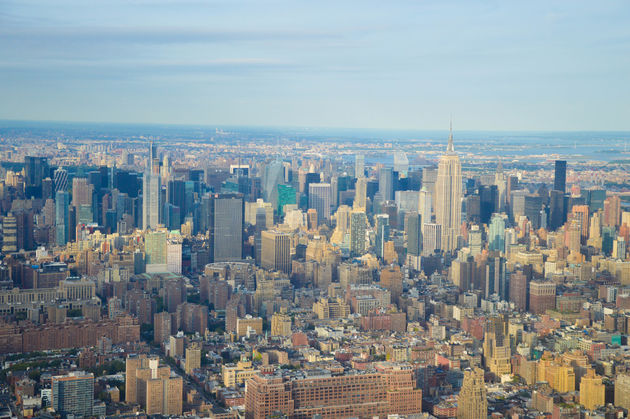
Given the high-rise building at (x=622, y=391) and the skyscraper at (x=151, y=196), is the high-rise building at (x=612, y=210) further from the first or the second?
the skyscraper at (x=151, y=196)

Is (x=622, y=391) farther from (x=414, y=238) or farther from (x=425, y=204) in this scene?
(x=425, y=204)

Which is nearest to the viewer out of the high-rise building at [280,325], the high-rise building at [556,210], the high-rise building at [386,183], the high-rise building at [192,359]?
the high-rise building at [192,359]

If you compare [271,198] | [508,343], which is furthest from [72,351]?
[271,198]

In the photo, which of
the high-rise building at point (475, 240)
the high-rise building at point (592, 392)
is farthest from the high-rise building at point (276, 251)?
the high-rise building at point (592, 392)

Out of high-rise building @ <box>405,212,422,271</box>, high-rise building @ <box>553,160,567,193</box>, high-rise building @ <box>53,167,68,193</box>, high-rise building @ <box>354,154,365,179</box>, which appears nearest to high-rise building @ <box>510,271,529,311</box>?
high-rise building @ <box>405,212,422,271</box>

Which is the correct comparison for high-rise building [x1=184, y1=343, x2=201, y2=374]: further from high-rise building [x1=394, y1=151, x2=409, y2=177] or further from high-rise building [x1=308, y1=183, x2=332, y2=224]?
high-rise building [x1=394, y1=151, x2=409, y2=177]

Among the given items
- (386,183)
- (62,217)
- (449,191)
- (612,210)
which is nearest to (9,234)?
(62,217)

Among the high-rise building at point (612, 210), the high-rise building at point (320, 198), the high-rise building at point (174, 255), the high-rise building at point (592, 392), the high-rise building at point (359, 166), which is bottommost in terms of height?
the high-rise building at point (592, 392)
